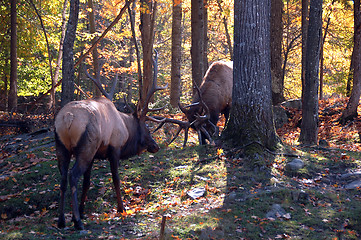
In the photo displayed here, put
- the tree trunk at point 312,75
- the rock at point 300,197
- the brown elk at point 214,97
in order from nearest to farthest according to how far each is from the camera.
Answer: the rock at point 300,197 → the tree trunk at point 312,75 → the brown elk at point 214,97

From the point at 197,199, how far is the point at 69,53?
5.35 meters

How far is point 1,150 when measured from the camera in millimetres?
11156

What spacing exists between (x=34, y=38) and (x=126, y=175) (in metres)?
14.2

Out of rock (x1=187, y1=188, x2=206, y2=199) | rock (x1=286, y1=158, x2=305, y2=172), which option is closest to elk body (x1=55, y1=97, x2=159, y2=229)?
rock (x1=187, y1=188, x2=206, y2=199)

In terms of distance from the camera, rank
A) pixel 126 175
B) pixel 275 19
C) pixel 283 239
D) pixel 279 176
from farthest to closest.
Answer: pixel 275 19 < pixel 126 175 < pixel 279 176 < pixel 283 239

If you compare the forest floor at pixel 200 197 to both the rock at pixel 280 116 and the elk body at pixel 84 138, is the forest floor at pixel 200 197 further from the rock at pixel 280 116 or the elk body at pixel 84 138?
the rock at pixel 280 116

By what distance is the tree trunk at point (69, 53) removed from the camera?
9297 mm

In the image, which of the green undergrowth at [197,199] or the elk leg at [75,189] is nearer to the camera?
the green undergrowth at [197,199]

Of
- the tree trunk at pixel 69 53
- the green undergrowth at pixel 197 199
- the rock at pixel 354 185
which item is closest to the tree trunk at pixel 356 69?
the green undergrowth at pixel 197 199

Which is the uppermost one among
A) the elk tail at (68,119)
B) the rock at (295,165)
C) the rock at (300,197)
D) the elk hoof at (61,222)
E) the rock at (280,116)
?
the elk tail at (68,119)

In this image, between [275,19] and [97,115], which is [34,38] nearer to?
[275,19]

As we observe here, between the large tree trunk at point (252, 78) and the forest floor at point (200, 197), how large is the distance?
0.52 meters

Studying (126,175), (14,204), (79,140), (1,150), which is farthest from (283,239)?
(1,150)

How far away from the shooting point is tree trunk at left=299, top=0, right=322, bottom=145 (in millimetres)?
9758
